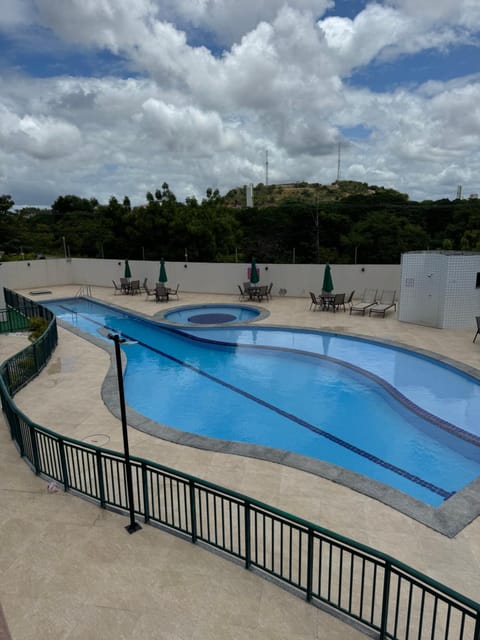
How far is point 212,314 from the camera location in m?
19.8

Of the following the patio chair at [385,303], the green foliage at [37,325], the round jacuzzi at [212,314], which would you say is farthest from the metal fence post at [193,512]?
the patio chair at [385,303]

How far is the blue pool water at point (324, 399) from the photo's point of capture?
788 cm

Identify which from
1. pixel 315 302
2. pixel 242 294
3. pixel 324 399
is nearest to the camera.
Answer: pixel 324 399

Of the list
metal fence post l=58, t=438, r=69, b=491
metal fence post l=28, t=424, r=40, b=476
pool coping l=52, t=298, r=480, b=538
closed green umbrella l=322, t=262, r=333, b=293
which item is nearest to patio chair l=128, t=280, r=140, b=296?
closed green umbrella l=322, t=262, r=333, b=293

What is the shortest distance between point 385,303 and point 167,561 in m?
16.6

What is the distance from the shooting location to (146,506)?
16.9ft

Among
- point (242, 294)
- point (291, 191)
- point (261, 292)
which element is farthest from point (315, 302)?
point (291, 191)

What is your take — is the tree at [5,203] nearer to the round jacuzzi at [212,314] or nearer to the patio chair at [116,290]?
the patio chair at [116,290]

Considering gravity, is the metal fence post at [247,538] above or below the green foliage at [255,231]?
below

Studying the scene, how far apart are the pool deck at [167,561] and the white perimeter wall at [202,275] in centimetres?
1343

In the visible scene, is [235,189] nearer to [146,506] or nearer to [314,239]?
[314,239]

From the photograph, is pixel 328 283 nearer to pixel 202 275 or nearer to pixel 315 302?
pixel 315 302

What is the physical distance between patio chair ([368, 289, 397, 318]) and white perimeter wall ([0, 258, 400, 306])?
533 millimetres

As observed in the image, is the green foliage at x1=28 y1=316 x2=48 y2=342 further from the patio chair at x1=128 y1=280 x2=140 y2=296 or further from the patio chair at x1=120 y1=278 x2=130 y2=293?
the patio chair at x1=128 y1=280 x2=140 y2=296
